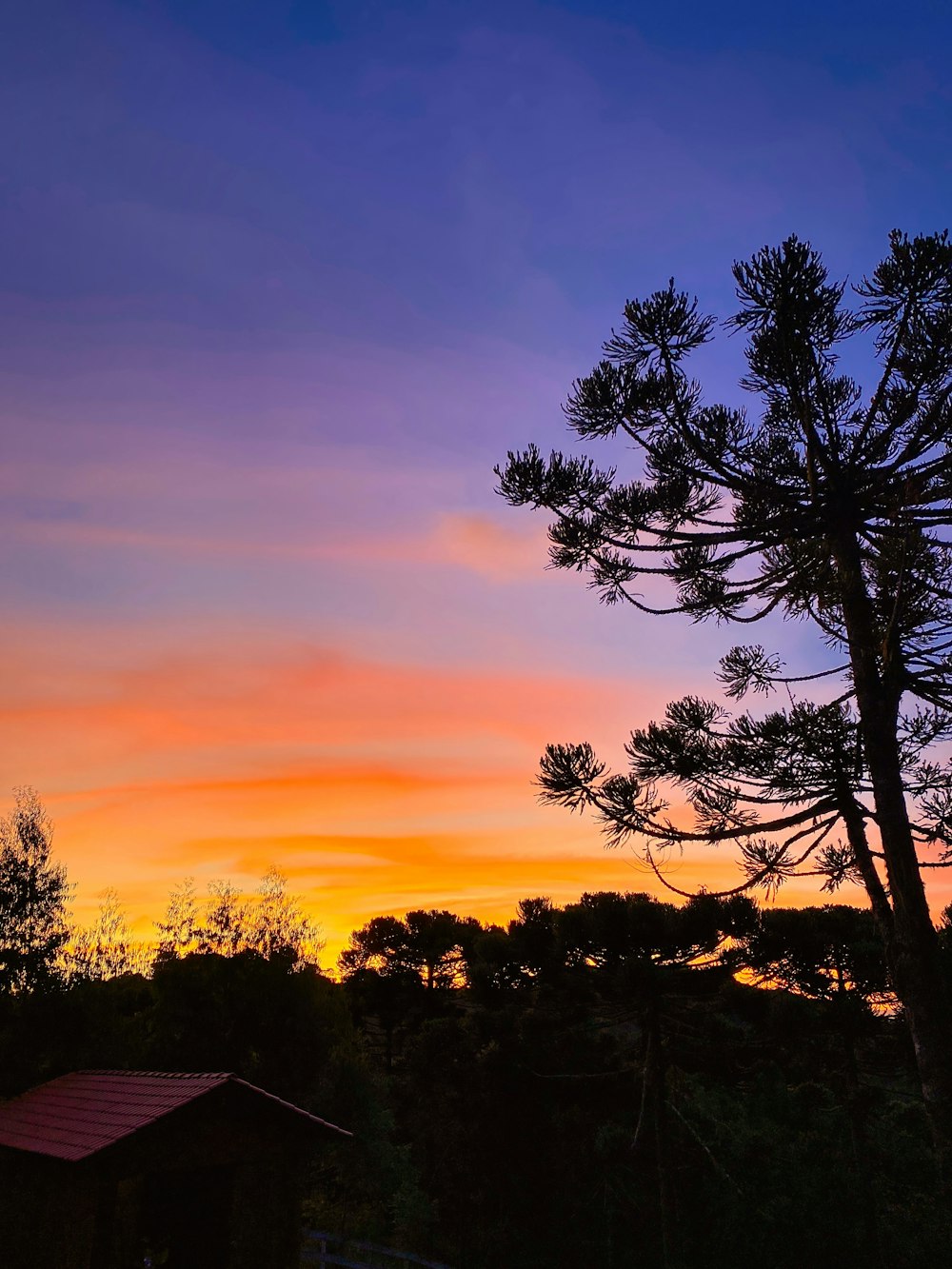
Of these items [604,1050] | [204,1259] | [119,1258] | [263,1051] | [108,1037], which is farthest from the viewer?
[263,1051]

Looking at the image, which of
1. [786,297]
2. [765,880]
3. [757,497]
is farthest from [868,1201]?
[786,297]

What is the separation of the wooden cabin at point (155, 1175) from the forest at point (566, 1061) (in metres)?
6.59

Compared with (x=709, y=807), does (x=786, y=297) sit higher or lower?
higher

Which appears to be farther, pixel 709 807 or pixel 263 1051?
pixel 263 1051

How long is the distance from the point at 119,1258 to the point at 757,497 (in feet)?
46.6

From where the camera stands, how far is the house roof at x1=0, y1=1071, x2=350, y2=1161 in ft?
39.0

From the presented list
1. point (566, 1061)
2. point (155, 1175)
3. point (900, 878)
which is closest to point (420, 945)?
point (566, 1061)

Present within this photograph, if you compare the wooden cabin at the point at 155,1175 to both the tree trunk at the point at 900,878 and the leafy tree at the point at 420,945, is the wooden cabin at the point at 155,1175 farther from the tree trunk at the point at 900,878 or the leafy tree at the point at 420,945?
the leafy tree at the point at 420,945

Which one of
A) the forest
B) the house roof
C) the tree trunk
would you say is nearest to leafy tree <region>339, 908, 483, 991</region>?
the forest

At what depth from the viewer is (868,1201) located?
17.7 meters

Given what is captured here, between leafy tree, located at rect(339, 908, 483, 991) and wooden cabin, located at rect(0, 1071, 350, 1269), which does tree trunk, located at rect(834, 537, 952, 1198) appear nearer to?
wooden cabin, located at rect(0, 1071, 350, 1269)

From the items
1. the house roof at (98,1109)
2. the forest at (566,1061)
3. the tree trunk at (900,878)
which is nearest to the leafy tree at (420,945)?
the forest at (566,1061)

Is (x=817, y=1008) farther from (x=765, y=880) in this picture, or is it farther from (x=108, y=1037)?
(x=108, y=1037)

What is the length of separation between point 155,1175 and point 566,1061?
14.0m
